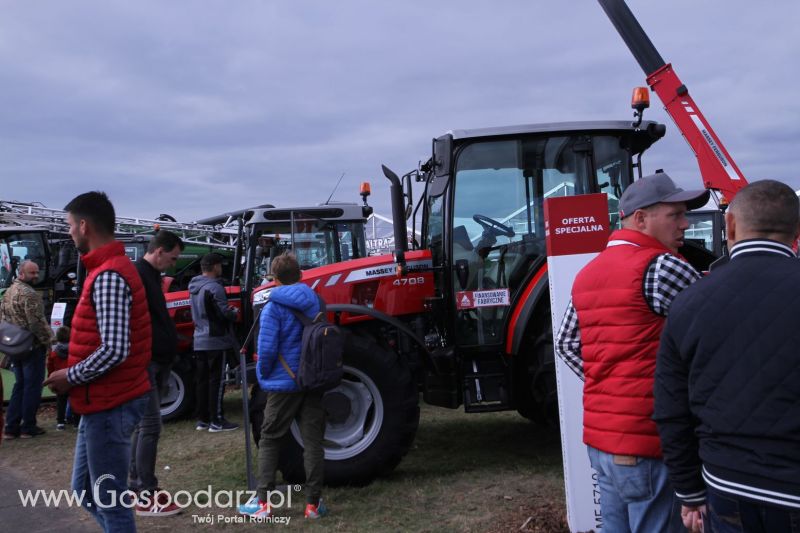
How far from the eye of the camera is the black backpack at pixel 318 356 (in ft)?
13.0

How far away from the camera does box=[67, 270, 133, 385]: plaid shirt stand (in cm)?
265

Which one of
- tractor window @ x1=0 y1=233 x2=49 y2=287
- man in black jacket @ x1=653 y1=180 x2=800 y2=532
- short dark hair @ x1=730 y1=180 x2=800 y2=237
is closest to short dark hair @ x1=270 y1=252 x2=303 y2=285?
man in black jacket @ x1=653 y1=180 x2=800 y2=532

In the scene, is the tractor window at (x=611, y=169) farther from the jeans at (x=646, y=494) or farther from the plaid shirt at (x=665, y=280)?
the jeans at (x=646, y=494)

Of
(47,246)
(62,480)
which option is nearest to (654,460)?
(62,480)

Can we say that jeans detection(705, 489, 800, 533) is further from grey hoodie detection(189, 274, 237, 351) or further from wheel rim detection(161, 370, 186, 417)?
wheel rim detection(161, 370, 186, 417)

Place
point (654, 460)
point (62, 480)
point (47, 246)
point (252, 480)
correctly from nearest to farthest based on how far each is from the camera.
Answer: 1. point (654, 460)
2. point (252, 480)
3. point (62, 480)
4. point (47, 246)

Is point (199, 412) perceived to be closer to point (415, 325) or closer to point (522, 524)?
point (415, 325)

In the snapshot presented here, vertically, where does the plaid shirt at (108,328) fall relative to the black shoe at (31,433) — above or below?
above

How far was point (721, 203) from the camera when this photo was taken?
6.28 meters

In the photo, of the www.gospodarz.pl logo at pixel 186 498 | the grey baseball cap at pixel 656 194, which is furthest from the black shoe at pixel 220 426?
the grey baseball cap at pixel 656 194

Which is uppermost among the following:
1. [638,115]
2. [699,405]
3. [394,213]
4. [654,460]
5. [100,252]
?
[638,115]

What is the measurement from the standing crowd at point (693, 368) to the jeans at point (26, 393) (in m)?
6.06

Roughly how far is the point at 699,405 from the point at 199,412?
234 inches

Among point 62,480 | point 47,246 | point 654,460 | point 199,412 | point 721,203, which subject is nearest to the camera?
point 654,460
